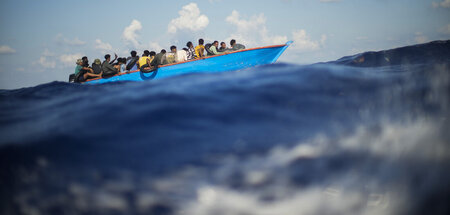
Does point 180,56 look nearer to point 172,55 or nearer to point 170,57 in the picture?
point 172,55

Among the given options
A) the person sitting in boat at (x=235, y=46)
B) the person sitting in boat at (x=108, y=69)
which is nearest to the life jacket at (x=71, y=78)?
the person sitting in boat at (x=108, y=69)

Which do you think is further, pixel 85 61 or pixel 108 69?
pixel 85 61

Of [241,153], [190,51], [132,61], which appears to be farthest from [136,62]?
[241,153]

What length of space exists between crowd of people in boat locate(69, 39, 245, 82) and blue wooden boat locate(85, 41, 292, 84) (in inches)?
9.4

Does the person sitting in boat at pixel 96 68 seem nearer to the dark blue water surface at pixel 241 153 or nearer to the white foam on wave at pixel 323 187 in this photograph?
the dark blue water surface at pixel 241 153

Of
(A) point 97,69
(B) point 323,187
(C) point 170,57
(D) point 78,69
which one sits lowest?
(B) point 323,187

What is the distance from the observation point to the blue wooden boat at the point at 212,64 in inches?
395

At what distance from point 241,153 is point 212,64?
315 inches

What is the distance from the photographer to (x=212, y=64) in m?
10.2

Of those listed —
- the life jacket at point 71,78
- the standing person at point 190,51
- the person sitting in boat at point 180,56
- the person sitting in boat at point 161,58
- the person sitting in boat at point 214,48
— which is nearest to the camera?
the person sitting in boat at point 161,58

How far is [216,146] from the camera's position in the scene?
8.57ft

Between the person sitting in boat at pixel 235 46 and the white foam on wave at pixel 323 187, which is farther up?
the person sitting in boat at pixel 235 46

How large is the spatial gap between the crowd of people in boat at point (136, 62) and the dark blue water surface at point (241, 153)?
719 cm

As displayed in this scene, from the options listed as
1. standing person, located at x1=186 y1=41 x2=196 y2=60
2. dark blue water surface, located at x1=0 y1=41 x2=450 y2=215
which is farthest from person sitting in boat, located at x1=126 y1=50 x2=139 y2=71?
dark blue water surface, located at x1=0 y1=41 x2=450 y2=215
